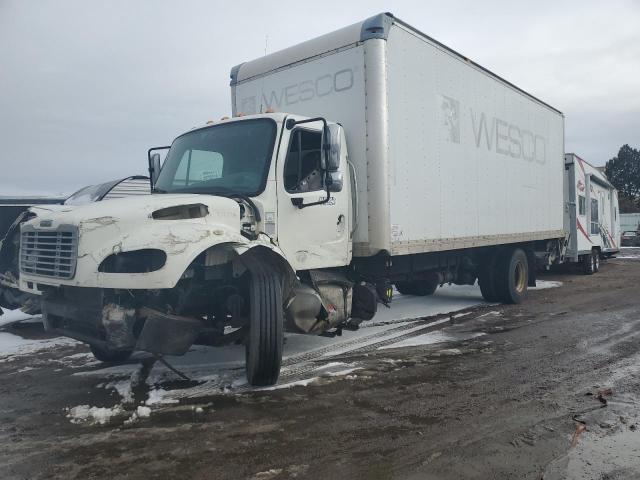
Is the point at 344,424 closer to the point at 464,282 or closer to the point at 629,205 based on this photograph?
the point at 464,282

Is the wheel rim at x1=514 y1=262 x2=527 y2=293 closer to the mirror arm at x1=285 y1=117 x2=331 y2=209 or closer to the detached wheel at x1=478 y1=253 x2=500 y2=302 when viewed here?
the detached wheel at x1=478 y1=253 x2=500 y2=302

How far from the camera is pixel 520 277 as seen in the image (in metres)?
10.6

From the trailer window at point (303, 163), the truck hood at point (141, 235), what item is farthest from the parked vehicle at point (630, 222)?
the truck hood at point (141, 235)

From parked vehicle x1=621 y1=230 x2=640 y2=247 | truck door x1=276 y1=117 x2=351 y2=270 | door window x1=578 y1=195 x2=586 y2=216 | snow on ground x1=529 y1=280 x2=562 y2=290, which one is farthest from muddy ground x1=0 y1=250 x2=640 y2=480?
parked vehicle x1=621 y1=230 x2=640 y2=247

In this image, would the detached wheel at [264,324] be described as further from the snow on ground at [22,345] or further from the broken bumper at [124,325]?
the snow on ground at [22,345]

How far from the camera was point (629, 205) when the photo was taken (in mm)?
60344

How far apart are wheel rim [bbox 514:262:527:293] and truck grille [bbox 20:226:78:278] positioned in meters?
8.49

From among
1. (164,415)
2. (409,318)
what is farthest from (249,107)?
(164,415)

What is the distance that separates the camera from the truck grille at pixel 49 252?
4.36 metres

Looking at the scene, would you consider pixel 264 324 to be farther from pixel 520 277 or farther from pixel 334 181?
pixel 520 277

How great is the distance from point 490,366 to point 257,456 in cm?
325

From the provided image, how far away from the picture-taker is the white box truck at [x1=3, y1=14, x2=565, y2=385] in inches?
169

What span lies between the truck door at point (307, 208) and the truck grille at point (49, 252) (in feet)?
6.32

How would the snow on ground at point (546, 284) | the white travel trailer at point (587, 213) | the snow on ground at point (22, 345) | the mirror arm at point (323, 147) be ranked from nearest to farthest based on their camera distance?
1. the mirror arm at point (323, 147)
2. the snow on ground at point (22, 345)
3. the snow on ground at point (546, 284)
4. the white travel trailer at point (587, 213)
